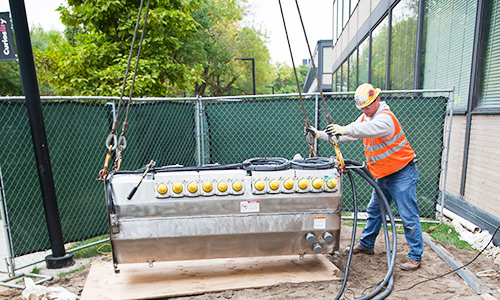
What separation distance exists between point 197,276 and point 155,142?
273cm

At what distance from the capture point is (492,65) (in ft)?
14.7

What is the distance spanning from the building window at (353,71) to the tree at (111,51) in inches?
290

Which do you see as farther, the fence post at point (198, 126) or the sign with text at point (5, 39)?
the fence post at point (198, 126)

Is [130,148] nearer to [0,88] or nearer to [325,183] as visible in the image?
[325,183]

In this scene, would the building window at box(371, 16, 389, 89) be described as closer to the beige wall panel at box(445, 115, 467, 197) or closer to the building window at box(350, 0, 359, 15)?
the building window at box(350, 0, 359, 15)

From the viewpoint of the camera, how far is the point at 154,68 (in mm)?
7922

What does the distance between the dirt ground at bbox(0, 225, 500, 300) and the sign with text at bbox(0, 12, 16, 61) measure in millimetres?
3011

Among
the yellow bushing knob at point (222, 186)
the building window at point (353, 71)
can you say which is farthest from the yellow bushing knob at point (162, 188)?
the building window at point (353, 71)

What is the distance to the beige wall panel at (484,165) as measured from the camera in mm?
4176

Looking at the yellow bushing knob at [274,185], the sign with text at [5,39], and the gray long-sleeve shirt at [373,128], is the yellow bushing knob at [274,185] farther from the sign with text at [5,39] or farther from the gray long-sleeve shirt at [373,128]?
the sign with text at [5,39]

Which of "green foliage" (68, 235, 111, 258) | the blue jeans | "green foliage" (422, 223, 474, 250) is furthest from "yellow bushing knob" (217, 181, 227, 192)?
"green foliage" (422, 223, 474, 250)

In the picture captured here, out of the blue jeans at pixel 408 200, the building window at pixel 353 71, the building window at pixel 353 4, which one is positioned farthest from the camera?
the building window at pixel 353 71

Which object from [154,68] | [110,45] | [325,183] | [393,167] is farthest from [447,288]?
[110,45]

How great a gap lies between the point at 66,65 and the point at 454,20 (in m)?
8.18
